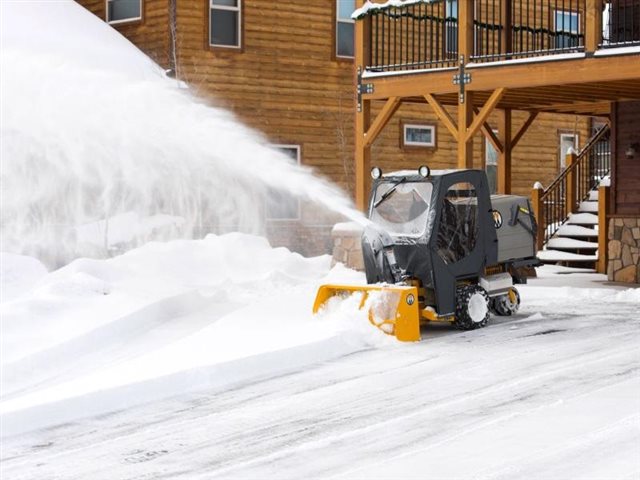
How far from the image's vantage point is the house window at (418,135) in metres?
27.1

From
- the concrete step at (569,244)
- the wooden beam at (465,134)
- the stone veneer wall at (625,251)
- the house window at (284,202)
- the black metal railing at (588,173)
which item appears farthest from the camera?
the house window at (284,202)

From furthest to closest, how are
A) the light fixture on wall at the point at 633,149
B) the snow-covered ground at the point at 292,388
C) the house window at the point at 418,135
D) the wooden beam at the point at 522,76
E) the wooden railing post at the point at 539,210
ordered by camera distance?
the house window at the point at 418,135 → the wooden railing post at the point at 539,210 → the light fixture on wall at the point at 633,149 → the wooden beam at the point at 522,76 → the snow-covered ground at the point at 292,388

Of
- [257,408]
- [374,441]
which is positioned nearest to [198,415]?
[257,408]

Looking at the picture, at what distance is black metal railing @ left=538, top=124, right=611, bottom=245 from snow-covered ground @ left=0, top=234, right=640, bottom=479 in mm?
6669

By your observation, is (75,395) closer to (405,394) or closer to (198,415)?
(198,415)

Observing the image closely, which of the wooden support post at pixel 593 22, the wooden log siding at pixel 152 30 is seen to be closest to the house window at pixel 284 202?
the wooden log siding at pixel 152 30

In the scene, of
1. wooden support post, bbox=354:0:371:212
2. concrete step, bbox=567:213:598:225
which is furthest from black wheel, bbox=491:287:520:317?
concrete step, bbox=567:213:598:225

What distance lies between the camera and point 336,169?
25.5 m

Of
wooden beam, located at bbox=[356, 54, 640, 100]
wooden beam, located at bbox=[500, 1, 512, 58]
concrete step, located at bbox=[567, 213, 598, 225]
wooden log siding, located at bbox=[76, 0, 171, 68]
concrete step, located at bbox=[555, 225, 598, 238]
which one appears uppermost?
wooden log siding, located at bbox=[76, 0, 171, 68]

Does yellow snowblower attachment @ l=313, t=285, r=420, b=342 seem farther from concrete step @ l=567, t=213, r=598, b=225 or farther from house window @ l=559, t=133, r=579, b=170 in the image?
house window @ l=559, t=133, r=579, b=170

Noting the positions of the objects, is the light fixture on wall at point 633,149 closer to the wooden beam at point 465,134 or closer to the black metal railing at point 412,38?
the black metal railing at point 412,38

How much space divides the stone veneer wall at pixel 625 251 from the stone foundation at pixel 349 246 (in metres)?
4.32

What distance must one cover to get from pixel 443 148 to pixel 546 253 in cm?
694

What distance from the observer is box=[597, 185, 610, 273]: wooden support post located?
65.6 feet
